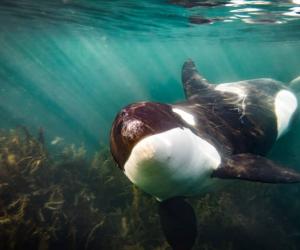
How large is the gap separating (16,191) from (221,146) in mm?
5714

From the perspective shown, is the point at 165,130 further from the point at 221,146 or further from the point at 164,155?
the point at 221,146

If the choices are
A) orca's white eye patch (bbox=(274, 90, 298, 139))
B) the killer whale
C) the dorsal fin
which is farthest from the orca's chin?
the dorsal fin

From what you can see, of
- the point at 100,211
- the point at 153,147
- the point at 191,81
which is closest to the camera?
the point at 153,147

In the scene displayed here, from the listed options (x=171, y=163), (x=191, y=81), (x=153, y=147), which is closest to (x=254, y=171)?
(x=171, y=163)

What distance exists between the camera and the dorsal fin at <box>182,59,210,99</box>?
27.1 feet

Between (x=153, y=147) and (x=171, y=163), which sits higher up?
(x=153, y=147)

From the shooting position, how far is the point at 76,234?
716 cm

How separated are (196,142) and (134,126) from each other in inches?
48.5

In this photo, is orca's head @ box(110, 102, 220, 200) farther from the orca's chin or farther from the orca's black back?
the orca's black back

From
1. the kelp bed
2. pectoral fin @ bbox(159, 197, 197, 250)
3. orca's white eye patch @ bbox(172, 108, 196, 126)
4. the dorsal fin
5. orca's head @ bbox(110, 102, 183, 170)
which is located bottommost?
the kelp bed

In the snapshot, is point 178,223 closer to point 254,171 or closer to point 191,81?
point 254,171

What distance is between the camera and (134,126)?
2.80m

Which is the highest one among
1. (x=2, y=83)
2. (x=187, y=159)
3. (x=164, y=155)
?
(x=164, y=155)

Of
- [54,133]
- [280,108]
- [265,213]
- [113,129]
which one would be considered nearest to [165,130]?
[113,129]
